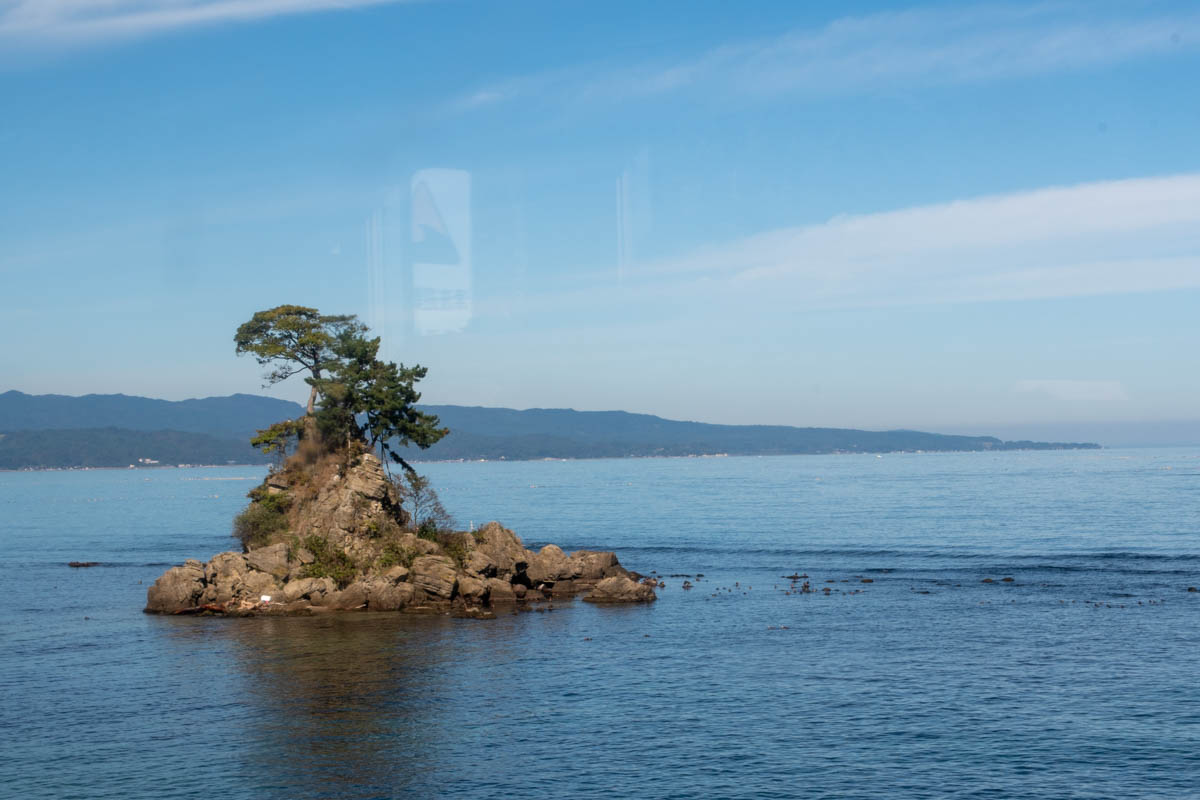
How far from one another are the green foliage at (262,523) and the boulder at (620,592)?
90.7 feet

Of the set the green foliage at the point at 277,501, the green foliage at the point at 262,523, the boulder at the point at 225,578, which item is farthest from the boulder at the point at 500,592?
the green foliage at the point at 277,501

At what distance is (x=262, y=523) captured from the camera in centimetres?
8425

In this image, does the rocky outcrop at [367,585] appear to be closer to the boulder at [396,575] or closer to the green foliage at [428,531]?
the boulder at [396,575]

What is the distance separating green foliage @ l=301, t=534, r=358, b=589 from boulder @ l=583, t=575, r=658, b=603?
1961 centimetres

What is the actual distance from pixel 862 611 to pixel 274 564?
4620 centimetres

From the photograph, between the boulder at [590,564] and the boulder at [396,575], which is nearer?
the boulder at [396,575]

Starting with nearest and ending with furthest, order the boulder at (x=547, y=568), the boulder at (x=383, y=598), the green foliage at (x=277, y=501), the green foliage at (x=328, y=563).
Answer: the boulder at (x=383, y=598) < the green foliage at (x=328, y=563) < the boulder at (x=547, y=568) < the green foliage at (x=277, y=501)

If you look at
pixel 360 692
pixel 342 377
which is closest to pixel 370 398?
pixel 342 377

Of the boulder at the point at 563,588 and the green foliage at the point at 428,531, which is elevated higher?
the green foliage at the point at 428,531

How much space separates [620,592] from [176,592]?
34818 millimetres

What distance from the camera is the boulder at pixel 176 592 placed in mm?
75312

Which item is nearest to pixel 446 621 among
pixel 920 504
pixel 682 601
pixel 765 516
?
pixel 682 601

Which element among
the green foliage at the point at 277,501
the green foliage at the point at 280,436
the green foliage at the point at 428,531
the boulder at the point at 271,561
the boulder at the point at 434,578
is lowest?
the boulder at the point at 434,578

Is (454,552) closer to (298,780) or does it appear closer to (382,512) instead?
(382,512)
